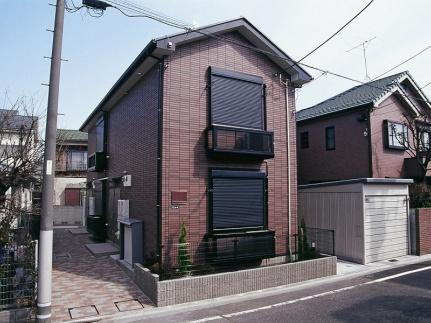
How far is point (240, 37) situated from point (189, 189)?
4913mm

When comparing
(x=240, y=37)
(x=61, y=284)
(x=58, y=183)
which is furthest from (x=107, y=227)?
(x=58, y=183)

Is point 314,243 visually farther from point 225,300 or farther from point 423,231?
point 423,231

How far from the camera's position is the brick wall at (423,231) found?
12602 millimetres

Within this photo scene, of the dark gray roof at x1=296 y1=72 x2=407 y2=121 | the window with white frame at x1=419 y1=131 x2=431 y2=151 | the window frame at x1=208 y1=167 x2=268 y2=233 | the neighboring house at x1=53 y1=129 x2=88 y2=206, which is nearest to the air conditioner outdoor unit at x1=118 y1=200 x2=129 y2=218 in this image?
the window frame at x1=208 y1=167 x2=268 y2=233

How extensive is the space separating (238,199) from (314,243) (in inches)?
115

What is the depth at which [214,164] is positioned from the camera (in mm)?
9586

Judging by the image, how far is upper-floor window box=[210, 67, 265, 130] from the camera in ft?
32.0

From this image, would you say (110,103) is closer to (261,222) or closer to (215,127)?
(215,127)

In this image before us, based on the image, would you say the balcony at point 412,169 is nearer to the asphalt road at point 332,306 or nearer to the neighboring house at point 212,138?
the neighboring house at point 212,138

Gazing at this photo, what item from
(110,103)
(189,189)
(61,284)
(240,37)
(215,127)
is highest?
(240,37)

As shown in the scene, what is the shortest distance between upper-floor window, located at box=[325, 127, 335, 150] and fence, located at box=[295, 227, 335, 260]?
20.5 feet

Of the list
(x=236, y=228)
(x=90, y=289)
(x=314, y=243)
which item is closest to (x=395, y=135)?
(x=314, y=243)

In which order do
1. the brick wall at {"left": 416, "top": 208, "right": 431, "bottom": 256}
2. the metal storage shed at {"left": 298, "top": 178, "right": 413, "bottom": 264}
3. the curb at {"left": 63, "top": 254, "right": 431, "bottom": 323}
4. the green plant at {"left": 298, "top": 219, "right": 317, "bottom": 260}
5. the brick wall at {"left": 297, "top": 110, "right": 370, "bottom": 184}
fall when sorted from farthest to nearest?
the brick wall at {"left": 297, "top": 110, "right": 370, "bottom": 184}
the brick wall at {"left": 416, "top": 208, "right": 431, "bottom": 256}
the metal storage shed at {"left": 298, "top": 178, "right": 413, "bottom": 264}
the green plant at {"left": 298, "top": 219, "right": 317, "bottom": 260}
the curb at {"left": 63, "top": 254, "right": 431, "bottom": 323}

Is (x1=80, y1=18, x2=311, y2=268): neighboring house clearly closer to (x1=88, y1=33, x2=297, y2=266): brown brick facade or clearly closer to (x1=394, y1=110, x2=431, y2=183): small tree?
(x1=88, y1=33, x2=297, y2=266): brown brick facade
